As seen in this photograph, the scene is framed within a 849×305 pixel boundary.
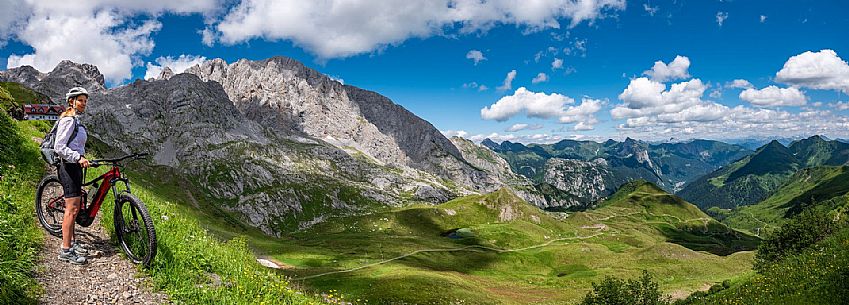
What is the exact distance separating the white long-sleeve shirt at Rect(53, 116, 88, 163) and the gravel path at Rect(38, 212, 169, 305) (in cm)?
297

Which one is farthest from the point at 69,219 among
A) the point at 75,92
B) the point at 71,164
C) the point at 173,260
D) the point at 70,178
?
the point at 75,92

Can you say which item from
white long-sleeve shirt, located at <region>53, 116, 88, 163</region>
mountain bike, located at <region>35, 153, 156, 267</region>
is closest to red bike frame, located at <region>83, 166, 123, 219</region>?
mountain bike, located at <region>35, 153, 156, 267</region>

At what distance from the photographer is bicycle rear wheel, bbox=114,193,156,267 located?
12.3 m

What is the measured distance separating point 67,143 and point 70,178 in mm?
1057

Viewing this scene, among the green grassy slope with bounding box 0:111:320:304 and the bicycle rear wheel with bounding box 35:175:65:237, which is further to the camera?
the bicycle rear wheel with bounding box 35:175:65:237

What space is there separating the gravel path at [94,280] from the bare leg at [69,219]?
0.61 meters

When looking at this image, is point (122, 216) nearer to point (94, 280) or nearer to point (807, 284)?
point (94, 280)

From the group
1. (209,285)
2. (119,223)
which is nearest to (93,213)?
(119,223)

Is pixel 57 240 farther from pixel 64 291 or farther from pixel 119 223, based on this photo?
pixel 64 291

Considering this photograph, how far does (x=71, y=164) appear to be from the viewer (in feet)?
43.1

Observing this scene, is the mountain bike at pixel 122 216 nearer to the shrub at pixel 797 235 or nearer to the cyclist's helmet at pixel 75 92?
the cyclist's helmet at pixel 75 92

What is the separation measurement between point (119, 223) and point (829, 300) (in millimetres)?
38957

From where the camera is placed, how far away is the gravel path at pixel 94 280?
1089 cm

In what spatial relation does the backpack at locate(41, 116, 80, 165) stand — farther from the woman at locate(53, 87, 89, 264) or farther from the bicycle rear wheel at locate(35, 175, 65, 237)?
the bicycle rear wheel at locate(35, 175, 65, 237)
